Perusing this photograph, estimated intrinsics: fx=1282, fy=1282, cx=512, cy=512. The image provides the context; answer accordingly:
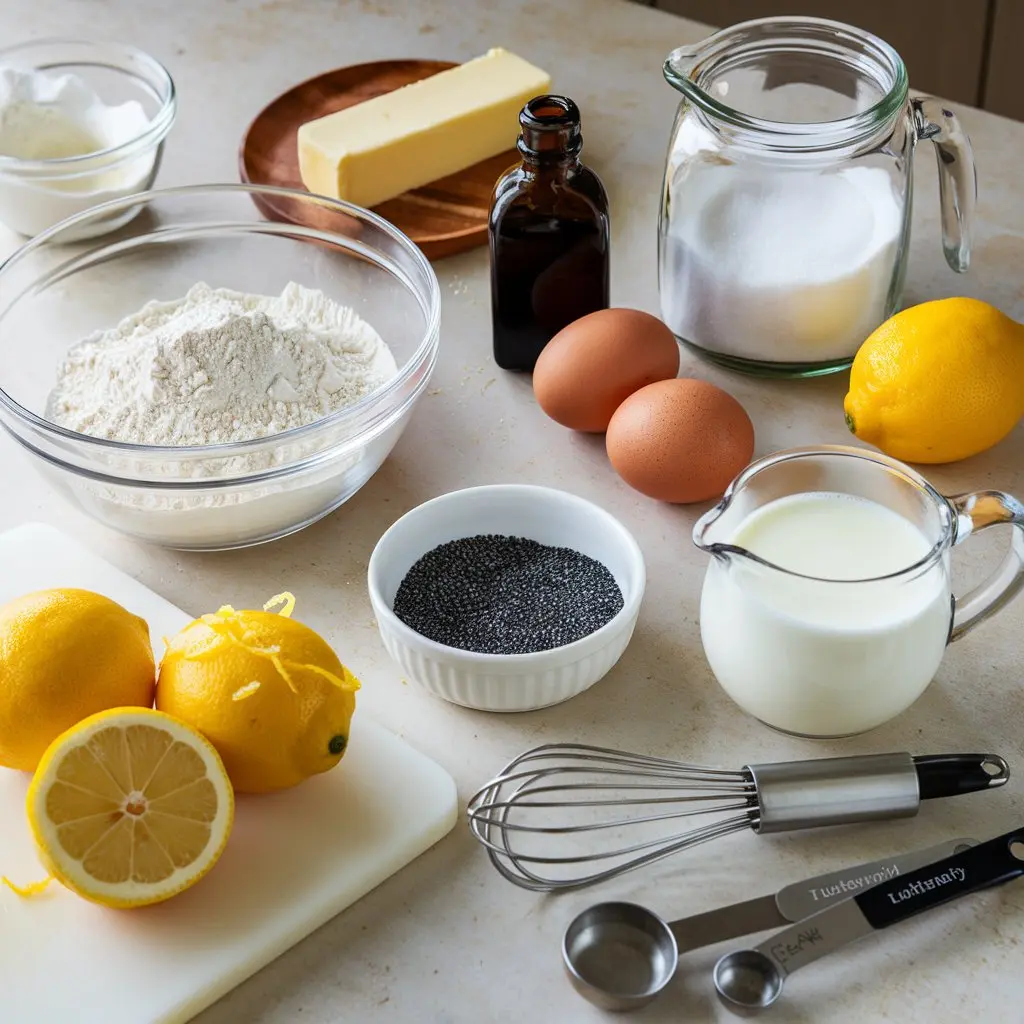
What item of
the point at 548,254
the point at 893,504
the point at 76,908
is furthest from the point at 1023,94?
the point at 76,908

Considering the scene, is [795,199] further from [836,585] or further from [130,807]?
[130,807]

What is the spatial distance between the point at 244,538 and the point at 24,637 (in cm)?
27

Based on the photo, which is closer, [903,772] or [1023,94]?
[903,772]

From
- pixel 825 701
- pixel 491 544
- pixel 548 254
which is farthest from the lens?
pixel 548 254

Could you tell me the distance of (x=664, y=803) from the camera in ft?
3.01

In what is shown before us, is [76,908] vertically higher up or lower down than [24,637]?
lower down

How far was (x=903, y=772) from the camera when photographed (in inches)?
34.8

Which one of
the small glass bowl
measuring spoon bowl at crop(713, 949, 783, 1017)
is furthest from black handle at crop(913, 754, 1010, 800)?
the small glass bowl

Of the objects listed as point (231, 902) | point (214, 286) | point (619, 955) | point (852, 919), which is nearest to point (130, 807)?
point (231, 902)

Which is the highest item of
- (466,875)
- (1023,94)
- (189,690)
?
(189,690)

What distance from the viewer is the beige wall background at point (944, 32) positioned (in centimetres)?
242

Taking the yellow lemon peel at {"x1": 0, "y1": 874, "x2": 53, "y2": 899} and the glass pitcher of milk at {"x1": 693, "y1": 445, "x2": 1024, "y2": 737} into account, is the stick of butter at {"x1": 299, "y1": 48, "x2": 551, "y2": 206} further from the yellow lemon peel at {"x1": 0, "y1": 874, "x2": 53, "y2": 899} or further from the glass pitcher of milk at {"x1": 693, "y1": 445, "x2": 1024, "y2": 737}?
the yellow lemon peel at {"x1": 0, "y1": 874, "x2": 53, "y2": 899}

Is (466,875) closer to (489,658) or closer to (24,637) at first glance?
(489,658)

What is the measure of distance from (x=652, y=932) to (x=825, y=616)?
242mm
